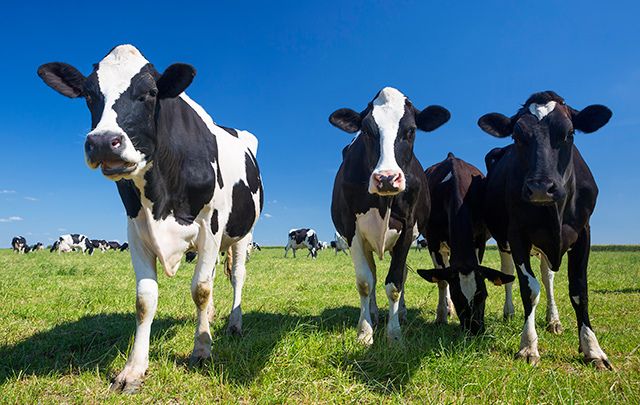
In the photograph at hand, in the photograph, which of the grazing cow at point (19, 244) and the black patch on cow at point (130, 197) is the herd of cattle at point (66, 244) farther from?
the black patch on cow at point (130, 197)

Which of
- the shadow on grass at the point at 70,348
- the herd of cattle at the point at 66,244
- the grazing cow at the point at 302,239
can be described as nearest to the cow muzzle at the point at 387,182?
the shadow on grass at the point at 70,348

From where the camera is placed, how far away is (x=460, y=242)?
5.53 meters

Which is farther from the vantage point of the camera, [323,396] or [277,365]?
[277,365]

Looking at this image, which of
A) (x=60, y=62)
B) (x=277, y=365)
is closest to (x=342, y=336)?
(x=277, y=365)

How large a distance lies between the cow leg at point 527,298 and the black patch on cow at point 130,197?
401 cm

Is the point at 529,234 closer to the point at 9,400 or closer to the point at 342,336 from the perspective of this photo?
the point at 342,336

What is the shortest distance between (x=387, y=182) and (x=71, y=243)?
49.1 meters

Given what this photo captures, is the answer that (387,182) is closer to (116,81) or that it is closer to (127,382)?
(116,81)

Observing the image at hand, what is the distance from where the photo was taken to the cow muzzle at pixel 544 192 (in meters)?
4.02

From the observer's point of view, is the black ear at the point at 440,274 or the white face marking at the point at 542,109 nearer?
the white face marking at the point at 542,109

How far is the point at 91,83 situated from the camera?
3645 millimetres

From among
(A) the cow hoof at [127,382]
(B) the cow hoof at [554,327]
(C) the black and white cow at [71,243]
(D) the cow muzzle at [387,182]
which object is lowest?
(A) the cow hoof at [127,382]

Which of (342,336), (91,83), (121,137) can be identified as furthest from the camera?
(342,336)

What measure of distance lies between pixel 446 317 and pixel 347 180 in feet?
9.09
